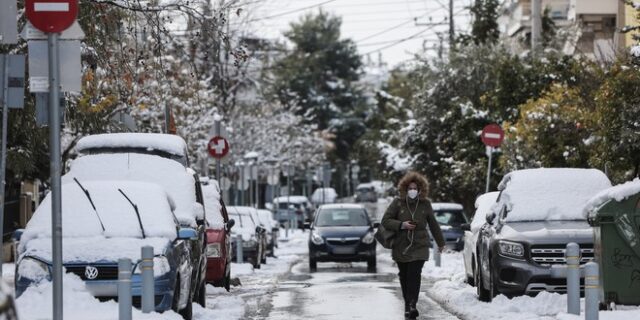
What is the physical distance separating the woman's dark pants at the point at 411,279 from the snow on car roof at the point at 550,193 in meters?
1.84

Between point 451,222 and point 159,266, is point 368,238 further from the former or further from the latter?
point 159,266

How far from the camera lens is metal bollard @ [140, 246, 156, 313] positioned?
12.9m

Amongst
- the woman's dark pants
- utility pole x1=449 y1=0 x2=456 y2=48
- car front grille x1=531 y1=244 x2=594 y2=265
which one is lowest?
the woman's dark pants

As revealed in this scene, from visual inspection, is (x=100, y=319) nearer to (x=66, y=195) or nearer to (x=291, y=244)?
(x=66, y=195)

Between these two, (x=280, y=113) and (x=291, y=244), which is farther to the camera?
(x=280, y=113)

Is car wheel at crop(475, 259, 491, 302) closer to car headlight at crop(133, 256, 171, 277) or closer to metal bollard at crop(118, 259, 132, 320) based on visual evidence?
car headlight at crop(133, 256, 171, 277)

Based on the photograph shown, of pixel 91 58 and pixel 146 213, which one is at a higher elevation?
pixel 91 58

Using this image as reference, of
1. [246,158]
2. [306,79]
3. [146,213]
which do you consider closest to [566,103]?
[146,213]

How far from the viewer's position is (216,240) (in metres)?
21.0

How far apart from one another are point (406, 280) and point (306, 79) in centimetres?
8279

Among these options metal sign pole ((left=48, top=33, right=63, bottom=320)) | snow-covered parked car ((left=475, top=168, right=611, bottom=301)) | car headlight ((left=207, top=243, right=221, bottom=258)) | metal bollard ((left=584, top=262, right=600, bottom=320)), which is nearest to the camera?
metal sign pole ((left=48, top=33, right=63, bottom=320))

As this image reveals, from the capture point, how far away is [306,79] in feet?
325

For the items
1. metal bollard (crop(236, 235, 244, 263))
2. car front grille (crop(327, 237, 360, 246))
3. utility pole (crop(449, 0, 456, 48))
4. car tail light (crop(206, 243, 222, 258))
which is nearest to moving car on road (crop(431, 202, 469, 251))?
car front grille (crop(327, 237, 360, 246))

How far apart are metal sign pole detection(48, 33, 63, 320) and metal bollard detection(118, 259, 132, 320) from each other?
4.51 feet
